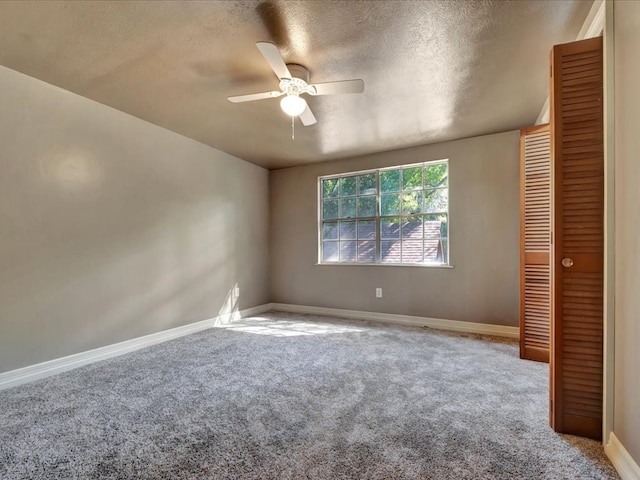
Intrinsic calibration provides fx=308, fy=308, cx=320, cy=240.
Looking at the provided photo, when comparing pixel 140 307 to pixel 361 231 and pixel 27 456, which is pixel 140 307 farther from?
pixel 361 231

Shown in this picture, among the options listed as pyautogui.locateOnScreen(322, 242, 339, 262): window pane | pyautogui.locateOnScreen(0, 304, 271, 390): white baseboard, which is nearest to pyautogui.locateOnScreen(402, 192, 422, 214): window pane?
pyautogui.locateOnScreen(322, 242, 339, 262): window pane

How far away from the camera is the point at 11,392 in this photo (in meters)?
2.21

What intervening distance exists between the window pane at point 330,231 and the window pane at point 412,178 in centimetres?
118

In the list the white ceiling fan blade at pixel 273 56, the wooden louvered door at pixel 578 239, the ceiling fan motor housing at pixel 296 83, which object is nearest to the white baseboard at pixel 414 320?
the wooden louvered door at pixel 578 239

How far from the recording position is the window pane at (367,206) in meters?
4.44

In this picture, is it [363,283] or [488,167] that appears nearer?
[488,167]

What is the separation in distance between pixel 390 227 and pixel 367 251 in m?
0.48

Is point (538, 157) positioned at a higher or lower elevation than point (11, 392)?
higher

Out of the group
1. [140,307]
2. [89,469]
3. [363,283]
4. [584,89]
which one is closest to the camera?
[89,469]

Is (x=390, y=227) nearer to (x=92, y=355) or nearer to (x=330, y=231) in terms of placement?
(x=330, y=231)

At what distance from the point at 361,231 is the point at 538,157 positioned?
2324 mm

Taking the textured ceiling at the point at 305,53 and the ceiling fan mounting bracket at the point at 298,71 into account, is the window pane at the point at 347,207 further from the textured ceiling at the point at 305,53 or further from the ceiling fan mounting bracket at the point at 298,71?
the ceiling fan mounting bracket at the point at 298,71

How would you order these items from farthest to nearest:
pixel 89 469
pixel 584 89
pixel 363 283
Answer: pixel 363 283, pixel 584 89, pixel 89 469

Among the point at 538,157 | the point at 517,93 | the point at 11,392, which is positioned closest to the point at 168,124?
the point at 11,392
